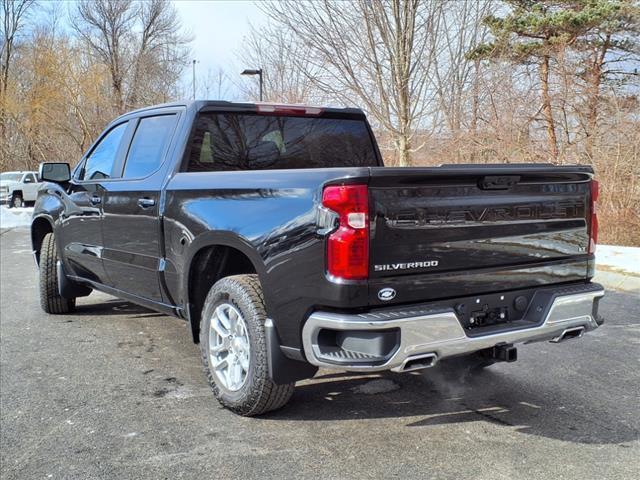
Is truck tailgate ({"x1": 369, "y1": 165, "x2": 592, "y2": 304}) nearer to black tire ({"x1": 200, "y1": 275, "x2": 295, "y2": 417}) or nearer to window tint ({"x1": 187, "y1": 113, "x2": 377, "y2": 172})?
black tire ({"x1": 200, "y1": 275, "x2": 295, "y2": 417})

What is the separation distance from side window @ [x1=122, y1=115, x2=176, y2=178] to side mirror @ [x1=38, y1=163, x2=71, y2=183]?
1.26m

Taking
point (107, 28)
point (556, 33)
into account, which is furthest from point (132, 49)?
point (556, 33)

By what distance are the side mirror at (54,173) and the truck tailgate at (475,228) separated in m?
4.05

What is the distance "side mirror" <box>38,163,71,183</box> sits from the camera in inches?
229

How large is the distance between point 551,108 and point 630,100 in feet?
5.07

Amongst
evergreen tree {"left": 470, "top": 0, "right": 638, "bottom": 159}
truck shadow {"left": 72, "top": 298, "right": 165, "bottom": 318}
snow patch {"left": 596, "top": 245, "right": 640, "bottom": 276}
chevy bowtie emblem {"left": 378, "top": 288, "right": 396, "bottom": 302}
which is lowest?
truck shadow {"left": 72, "top": 298, "right": 165, "bottom": 318}

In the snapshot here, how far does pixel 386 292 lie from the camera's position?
3014mm

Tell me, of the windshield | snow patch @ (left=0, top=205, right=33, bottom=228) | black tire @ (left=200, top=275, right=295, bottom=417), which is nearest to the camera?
black tire @ (left=200, top=275, right=295, bottom=417)

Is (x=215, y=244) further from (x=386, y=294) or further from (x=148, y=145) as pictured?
(x=148, y=145)

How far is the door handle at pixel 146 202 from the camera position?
4419 mm

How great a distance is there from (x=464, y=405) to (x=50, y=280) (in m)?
4.43

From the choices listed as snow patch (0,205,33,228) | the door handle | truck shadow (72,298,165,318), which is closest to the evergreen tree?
truck shadow (72,298,165,318)

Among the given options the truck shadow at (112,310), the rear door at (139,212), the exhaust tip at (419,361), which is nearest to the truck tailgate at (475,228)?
the exhaust tip at (419,361)

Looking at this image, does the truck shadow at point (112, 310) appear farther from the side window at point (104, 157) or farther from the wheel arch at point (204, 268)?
the wheel arch at point (204, 268)
